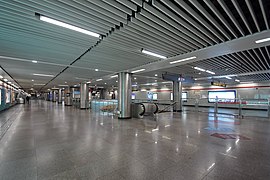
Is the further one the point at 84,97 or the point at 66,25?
the point at 84,97

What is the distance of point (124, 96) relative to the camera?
8602 mm

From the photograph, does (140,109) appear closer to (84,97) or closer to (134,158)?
(134,158)

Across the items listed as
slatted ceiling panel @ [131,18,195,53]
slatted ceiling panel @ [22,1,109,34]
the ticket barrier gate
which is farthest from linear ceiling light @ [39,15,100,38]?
the ticket barrier gate

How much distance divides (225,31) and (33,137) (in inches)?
280

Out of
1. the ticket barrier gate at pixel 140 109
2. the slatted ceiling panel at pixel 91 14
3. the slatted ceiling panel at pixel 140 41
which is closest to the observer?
the slatted ceiling panel at pixel 91 14

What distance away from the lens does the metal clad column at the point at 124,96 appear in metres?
8.50

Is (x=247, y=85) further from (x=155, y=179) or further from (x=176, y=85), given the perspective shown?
(x=155, y=179)

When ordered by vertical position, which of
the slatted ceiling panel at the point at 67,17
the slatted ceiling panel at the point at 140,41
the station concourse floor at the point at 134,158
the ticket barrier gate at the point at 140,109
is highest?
the slatted ceiling panel at the point at 67,17

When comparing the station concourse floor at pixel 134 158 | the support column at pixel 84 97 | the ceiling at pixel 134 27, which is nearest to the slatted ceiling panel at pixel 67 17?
the ceiling at pixel 134 27

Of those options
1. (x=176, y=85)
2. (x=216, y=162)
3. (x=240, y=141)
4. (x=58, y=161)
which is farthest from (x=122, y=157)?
(x=176, y=85)

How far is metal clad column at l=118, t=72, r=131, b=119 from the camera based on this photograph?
27.9 ft

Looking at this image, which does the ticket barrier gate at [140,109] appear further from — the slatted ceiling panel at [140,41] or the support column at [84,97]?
the support column at [84,97]

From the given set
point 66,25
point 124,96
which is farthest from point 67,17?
point 124,96

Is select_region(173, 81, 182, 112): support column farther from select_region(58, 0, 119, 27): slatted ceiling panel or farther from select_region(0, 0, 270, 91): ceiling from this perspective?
select_region(58, 0, 119, 27): slatted ceiling panel
